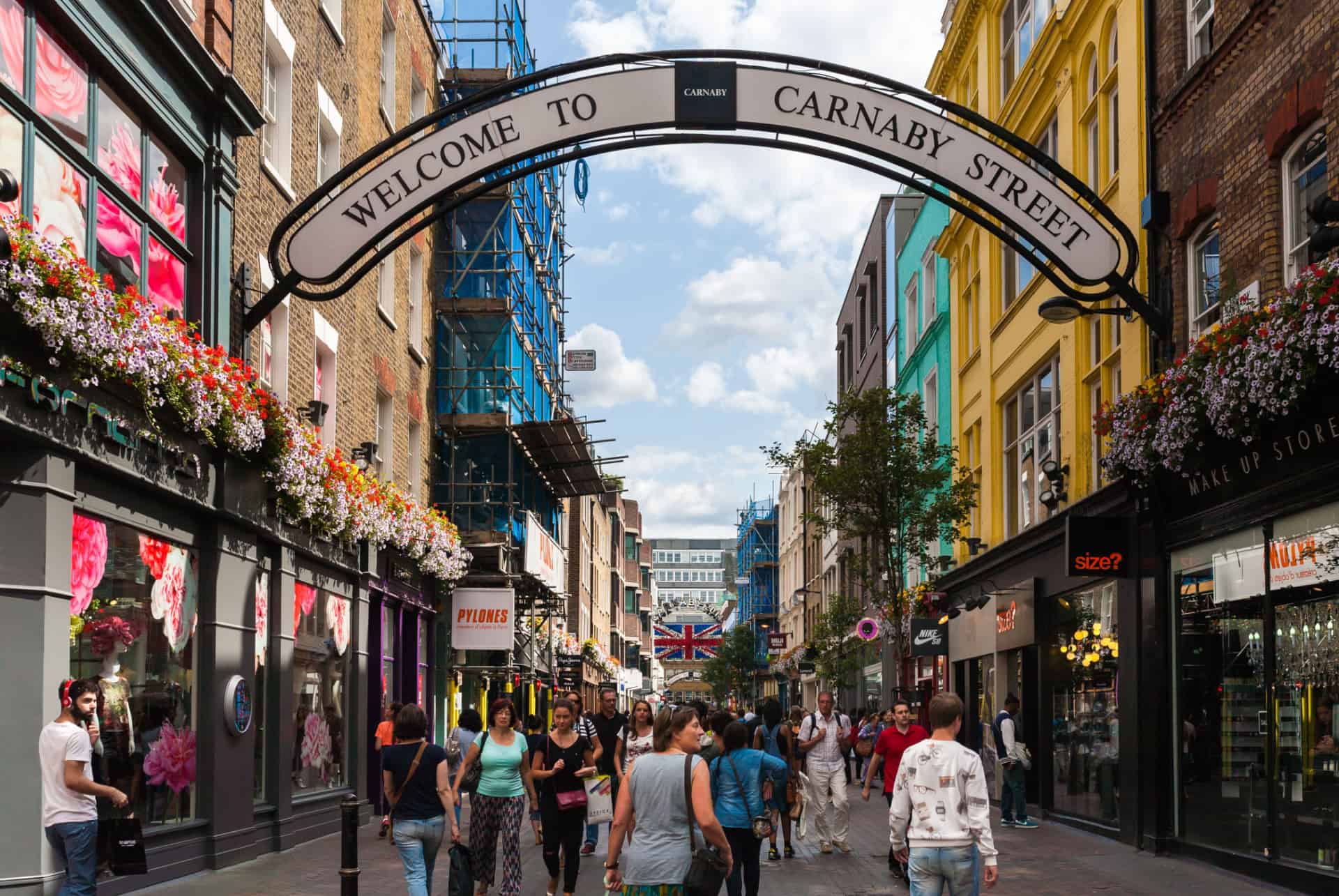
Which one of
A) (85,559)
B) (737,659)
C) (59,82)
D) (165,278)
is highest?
(59,82)

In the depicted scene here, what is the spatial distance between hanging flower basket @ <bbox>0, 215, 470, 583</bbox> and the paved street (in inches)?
158

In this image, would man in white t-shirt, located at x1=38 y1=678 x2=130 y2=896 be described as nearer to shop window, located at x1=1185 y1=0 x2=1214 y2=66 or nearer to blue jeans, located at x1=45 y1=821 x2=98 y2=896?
blue jeans, located at x1=45 y1=821 x2=98 y2=896

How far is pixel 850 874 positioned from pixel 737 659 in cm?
9570

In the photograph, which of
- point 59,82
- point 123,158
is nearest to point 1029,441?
point 123,158

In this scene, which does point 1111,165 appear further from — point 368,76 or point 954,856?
point 954,856

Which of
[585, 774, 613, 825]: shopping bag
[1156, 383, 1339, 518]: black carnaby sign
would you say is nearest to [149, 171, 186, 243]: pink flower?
[585, 774, 613, 825]: shopping bag

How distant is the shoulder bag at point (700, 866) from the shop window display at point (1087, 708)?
12546mm

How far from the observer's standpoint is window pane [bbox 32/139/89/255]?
39.6 ft

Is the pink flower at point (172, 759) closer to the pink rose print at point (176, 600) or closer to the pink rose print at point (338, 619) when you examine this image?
the pink rose print at point (176, 600)

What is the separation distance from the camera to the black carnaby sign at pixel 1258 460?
12.8 metres

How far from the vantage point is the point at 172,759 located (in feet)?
49.1

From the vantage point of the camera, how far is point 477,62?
36.7 metres

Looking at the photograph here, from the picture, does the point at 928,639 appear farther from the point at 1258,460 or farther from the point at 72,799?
the point at 72,799

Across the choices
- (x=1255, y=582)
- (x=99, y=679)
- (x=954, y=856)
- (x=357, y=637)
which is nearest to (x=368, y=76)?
(x=357, y=637)
